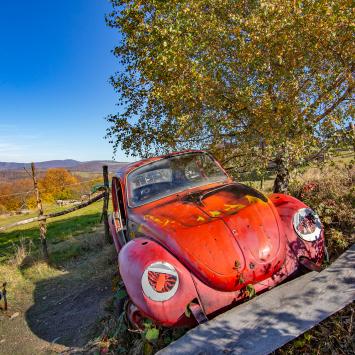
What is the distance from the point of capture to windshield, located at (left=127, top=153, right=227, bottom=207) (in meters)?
4.47

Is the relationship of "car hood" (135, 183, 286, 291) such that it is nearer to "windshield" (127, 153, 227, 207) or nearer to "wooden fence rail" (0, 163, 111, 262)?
"windshield" (127, 153, 227, 207)

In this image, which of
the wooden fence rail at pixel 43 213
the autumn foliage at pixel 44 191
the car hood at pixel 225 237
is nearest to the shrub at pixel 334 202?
the car hood at pixel 225 237

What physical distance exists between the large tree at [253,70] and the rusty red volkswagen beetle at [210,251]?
205 cm

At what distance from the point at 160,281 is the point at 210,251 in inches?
21.7

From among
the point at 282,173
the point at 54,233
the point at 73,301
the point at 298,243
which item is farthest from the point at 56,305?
the point at 54,233

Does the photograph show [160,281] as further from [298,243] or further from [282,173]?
[282,173]

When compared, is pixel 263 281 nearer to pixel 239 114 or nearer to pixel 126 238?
pixel 126 238

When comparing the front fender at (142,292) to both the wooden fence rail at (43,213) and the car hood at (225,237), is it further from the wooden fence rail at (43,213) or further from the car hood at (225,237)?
the wooden fence rail at (43,213)

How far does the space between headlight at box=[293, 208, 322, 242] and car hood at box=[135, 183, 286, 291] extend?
33 centimetres

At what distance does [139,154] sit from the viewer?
27.2 ft

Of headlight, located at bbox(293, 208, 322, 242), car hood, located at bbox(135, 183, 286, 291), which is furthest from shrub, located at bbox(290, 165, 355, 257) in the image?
car hood, located at bbox(135, 183, 286, 291)

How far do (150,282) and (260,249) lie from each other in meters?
1.13

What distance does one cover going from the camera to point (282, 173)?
6090 mm

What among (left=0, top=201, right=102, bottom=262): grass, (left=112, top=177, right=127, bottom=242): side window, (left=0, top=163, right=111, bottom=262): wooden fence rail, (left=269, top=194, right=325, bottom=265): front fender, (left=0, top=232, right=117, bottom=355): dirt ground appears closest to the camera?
(left=269, top=194, right=325, bottom=265): front fender
